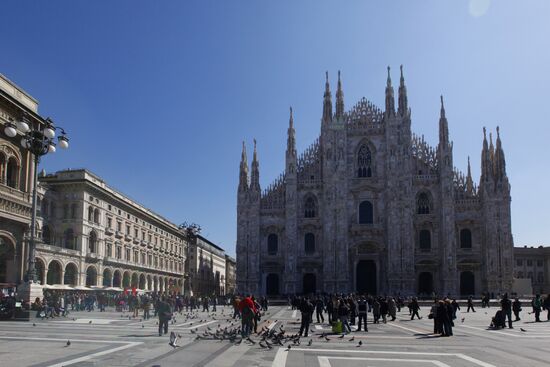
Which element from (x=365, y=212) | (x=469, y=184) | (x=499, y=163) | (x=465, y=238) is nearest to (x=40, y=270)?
(x=365, y=212)

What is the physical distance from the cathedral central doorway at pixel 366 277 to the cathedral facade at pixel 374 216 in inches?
4.4

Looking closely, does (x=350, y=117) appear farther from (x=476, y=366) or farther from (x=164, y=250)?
(x=476, y=366)

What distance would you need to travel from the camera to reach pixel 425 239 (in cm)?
5872

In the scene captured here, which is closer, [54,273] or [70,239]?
[54,273]

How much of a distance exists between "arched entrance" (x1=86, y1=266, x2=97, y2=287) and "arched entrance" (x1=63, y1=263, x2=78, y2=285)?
2666mm

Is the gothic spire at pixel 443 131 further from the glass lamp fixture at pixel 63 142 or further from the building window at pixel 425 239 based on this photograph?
the glass lamp fixture at pixel 63 142

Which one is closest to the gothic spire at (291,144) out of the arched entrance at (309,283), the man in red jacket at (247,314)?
the arched entrance at (309,283)

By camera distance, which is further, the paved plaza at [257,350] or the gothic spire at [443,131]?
the gothic spire at [443,131]

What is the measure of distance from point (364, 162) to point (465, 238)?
45.5 feet

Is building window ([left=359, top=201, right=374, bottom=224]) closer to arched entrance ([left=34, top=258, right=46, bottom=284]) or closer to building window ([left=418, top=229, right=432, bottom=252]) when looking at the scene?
building window ([left=418, top=229, right=432, bottom=252])

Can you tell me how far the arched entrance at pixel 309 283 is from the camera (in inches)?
2384

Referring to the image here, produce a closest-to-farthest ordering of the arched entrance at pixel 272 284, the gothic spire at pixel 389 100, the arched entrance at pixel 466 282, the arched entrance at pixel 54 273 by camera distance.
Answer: the arched entrance at pixel 54 273, the arched entrance at pixel 466 282, the gothic spire at pixel 389 100, the arched entrance at pixel 272 284

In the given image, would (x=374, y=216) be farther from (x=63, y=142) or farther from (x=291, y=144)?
(x=63, y=142)

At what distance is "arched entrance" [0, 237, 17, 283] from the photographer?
2684 centimetres
